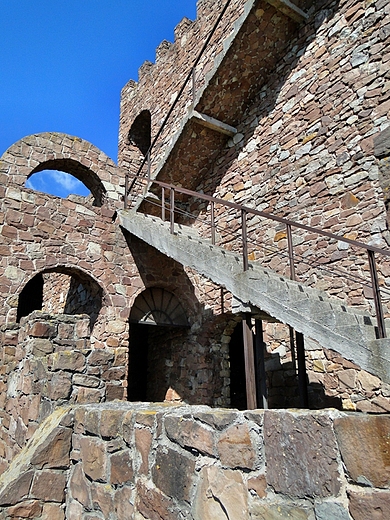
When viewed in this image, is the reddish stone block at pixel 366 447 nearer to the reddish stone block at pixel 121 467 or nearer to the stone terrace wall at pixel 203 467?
the stone terrace wall at pixel 203 467

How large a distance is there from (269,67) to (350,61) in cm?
180

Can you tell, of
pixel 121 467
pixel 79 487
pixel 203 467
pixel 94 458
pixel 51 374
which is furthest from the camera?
pixel 51 374

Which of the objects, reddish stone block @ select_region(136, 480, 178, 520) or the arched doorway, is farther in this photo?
the arched doorway

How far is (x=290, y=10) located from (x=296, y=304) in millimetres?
5395

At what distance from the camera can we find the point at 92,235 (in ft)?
25.7

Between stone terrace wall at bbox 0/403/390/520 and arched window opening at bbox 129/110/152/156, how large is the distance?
1017cm

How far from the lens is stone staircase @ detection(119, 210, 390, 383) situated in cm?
377

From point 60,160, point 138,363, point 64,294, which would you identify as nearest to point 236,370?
point 138,363

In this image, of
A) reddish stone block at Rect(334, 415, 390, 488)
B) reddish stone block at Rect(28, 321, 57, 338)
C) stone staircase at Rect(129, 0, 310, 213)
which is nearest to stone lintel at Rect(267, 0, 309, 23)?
stone staircase at Rect(129, 0, 310, 213)

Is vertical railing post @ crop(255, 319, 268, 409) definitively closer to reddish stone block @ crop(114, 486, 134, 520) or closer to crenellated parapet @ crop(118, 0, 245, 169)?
reddish stone block @ crop(114, 486, 134, 520)

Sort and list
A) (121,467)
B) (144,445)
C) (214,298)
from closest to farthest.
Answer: (144,445)
(121,467)
(214,298)

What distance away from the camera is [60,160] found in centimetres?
813

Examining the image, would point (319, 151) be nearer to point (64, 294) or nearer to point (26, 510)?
point (26, 510)

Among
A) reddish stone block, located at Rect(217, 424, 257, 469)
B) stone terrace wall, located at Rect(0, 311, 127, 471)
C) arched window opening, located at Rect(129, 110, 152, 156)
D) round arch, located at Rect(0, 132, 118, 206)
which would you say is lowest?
reddish stone block, located at Rect(217, 424, 257, 469)
